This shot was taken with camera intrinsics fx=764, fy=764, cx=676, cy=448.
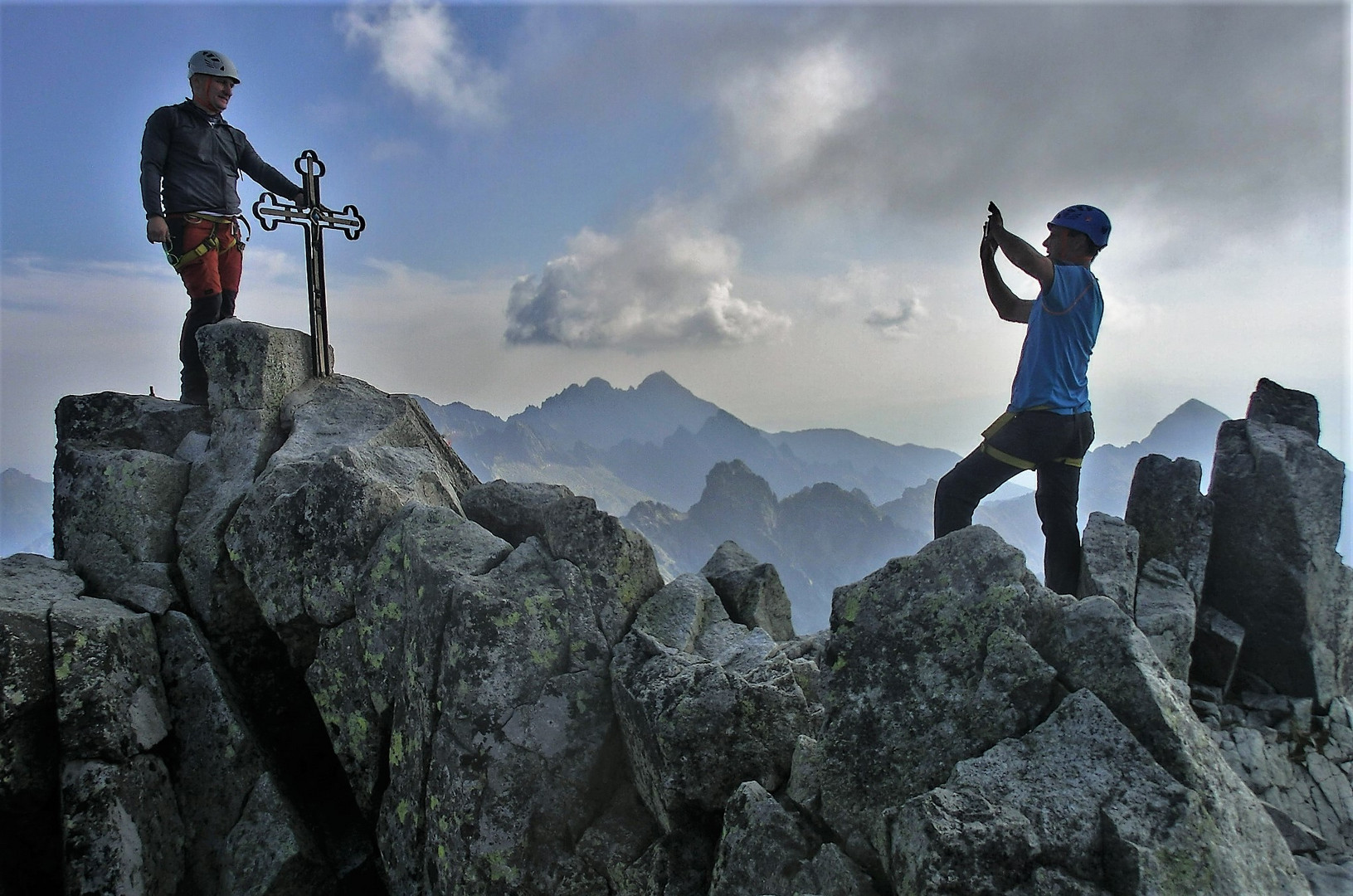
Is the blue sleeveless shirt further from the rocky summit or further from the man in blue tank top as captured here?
the rocky summit

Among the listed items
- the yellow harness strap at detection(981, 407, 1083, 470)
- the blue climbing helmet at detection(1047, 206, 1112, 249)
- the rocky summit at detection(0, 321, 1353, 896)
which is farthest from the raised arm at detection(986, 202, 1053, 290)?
the rocky summit at detection(0, 321, 1353, 896)

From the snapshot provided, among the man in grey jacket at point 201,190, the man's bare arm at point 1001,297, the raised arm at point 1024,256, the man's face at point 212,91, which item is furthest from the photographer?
the man's face at point 212,91

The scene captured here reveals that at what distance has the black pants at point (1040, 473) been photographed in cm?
1034

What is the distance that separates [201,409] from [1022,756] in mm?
15095

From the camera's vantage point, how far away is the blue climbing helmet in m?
9.86

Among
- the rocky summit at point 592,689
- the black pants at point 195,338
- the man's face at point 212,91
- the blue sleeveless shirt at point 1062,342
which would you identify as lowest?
the rocky summit at point 592,689

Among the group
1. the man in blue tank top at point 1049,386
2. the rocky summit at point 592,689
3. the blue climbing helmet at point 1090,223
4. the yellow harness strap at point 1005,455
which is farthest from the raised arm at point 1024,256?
the rocky summit at point 592,689

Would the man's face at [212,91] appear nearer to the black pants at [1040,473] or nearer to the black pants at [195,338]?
the black pants at [195,338]

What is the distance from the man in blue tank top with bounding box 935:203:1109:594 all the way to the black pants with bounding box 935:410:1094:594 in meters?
0.01

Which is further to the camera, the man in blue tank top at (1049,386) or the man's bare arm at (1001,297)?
the man's bare arm at (1001,297)

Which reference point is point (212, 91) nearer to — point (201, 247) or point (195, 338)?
point (201, 247)

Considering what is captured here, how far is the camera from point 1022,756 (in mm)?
6848

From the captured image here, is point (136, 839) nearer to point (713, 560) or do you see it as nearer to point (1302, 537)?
point (713, 560)

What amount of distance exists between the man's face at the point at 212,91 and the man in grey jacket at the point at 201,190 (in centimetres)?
1
